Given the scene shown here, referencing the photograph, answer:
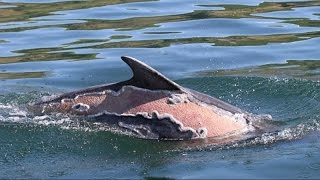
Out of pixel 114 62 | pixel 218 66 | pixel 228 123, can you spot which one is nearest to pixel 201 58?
pixel 218 66

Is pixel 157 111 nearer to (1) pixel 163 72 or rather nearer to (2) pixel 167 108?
(2) pixel 167 108

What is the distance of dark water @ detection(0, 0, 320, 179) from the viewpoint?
26.0 ft

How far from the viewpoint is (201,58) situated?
13211 mm

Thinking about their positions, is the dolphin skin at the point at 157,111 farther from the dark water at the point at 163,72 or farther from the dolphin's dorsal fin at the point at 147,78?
the dark water at the point at 163,72

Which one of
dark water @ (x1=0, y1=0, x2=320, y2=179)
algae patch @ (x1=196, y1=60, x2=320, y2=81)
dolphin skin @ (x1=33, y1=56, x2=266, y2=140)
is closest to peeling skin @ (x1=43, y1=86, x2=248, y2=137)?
dolphin skin @ (x1=33, y1=56, x2=266, y2=140)

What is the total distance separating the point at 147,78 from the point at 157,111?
0.36 m

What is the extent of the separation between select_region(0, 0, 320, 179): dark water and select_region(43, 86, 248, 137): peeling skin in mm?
213

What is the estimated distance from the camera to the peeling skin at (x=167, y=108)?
335 inches

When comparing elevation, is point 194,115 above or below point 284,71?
above

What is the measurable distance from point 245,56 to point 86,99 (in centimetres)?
505

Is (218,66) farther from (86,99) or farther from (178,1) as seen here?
(178,1)

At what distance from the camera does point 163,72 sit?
12.4m

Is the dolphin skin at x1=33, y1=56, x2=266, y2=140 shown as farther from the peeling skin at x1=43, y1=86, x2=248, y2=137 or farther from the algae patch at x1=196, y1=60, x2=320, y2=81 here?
the algae patch at x1=196, y1=60, x2=320, y2=81

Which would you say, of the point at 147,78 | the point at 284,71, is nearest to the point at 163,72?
the point at 284,71
